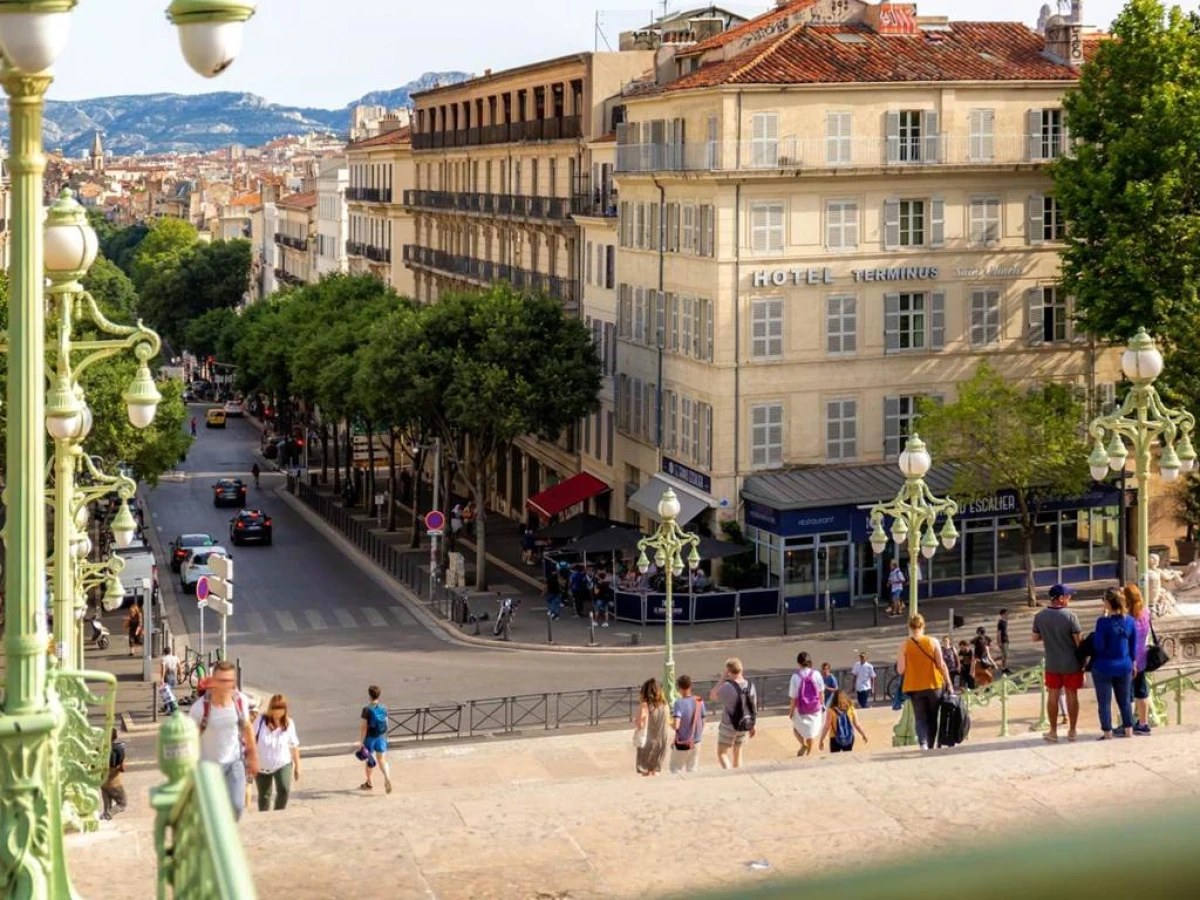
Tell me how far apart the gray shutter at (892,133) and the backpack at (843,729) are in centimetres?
2568

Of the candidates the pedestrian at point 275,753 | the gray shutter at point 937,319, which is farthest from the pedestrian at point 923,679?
the gray shutter at point 937,319

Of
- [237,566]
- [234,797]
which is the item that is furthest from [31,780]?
[237,566]

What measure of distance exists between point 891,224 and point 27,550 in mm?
41870

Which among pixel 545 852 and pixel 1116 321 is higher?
pixel 1116 321

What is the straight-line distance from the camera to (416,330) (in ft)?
186

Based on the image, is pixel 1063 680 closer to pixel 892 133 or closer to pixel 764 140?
pixel 764 140

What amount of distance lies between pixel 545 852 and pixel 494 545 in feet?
163

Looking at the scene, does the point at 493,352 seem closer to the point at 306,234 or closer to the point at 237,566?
the point at 237,566

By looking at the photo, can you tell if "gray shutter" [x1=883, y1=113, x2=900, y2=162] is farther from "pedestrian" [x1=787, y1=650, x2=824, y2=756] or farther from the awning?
"pedestrian" [x1=787, y1=650, x2=824, y2=756]

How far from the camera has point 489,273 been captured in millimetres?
72312

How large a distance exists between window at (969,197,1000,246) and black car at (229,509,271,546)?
24.2 m

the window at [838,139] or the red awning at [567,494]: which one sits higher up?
the window at [838,139]

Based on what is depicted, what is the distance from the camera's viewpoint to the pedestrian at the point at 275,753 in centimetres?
2036

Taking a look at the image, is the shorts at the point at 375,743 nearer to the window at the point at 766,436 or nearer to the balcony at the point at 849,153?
the window at the point at 766,436
